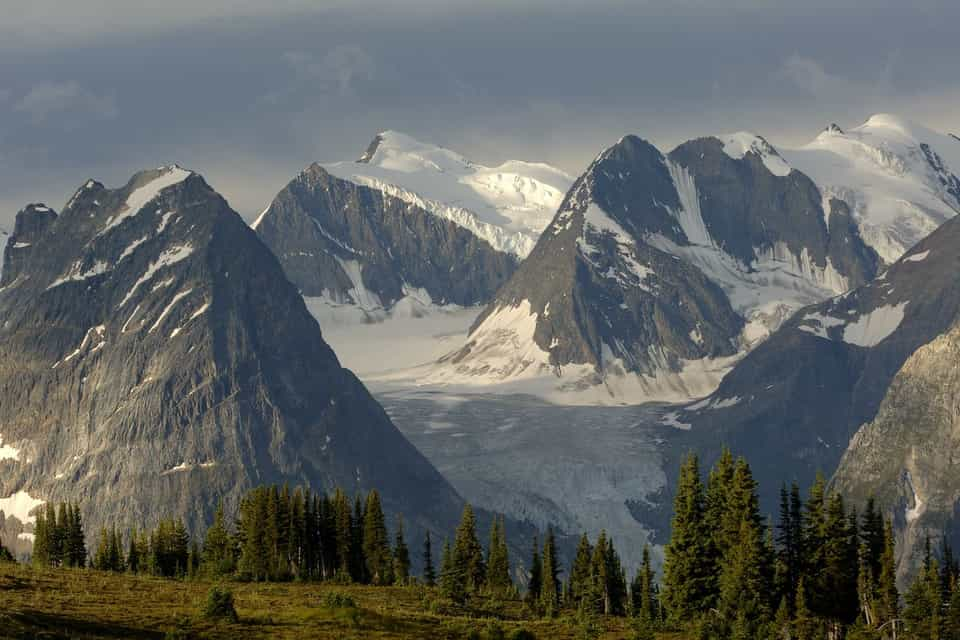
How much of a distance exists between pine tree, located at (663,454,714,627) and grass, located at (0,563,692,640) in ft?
32.7

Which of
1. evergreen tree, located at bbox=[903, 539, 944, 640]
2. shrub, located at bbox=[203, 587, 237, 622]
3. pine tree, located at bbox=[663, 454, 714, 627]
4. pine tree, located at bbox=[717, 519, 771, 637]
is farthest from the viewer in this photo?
pine tree, located at bbox=[663, 454, 714, 627]

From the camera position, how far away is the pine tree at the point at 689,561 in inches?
6896

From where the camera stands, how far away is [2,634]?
120m

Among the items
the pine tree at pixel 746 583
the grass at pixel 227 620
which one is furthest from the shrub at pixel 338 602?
the pine tree at pixel 746 583

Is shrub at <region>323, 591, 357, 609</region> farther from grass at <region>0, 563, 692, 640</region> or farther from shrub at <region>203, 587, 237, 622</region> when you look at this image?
shrub at <region>203, 587, 237, 622</region>

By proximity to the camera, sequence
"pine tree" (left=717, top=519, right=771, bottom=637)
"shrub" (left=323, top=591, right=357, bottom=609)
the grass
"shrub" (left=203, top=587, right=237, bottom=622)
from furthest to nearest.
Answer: "pine tree" (left=717, top=519, right=771, bottom=637) < "shrub" (left=323, top=591, right=357, bottom=609) < "shrub" (left=203, top=587, right=237, bottom=622) < the grass

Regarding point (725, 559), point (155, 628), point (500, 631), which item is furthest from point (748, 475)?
point (155, 628)

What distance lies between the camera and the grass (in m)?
128

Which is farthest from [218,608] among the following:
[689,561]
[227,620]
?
[689,561]

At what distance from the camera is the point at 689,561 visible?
579 feet

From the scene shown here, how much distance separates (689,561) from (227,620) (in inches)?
2177

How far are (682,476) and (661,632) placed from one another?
24.8 metres

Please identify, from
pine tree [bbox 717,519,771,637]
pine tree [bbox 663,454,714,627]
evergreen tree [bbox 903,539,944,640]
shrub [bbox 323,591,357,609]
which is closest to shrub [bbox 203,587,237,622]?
shrub [bbox 323,591,357,609]

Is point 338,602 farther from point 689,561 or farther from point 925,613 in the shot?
point 925,613
